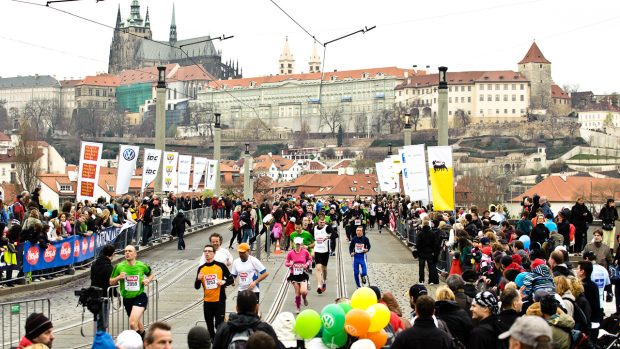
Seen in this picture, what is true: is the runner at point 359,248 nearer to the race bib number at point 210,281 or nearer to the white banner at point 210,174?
the race bib number at point 210,281

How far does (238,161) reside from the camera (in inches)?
6663

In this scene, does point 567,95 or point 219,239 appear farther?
point 567,95

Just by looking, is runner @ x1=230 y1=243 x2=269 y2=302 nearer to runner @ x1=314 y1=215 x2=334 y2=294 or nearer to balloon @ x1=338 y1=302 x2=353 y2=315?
balloon @ x1=338 y1=302 x2=353 y2=315

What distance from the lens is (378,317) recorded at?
8203 mm

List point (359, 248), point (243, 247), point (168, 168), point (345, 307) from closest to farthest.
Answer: point (345, 307) → point (243, 247) → point (359, 248) → point (168, 168)

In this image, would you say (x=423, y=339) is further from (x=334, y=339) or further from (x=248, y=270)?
(x=248, y=270)

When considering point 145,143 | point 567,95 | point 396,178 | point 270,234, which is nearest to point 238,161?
point 145,143

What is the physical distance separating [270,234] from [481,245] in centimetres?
1273

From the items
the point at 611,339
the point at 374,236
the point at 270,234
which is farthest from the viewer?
the point at 374,236

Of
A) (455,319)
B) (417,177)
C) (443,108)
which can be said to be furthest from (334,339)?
(443,108)

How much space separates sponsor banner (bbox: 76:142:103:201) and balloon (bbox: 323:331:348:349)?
1552cm

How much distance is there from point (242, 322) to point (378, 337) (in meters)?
1.09

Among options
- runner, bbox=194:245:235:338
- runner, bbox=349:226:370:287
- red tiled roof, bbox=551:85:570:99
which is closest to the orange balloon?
runner, bbox=194:245:235:338

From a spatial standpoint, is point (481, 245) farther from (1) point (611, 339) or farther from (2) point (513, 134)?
(2) point (513, 134)
